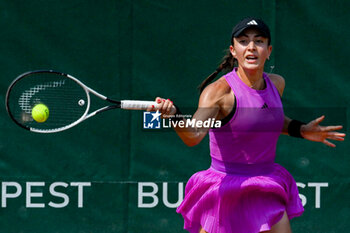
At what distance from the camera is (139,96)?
15.0 ft

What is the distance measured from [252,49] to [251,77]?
162 mm

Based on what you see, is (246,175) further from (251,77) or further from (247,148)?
(251,77)

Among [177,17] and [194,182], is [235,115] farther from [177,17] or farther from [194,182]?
[177,17]

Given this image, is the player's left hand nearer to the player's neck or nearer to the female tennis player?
the female tennis player

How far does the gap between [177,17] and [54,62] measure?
0.88 meters

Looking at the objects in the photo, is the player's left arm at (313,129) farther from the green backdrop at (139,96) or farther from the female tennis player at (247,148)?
the green backdrop at (139,96)

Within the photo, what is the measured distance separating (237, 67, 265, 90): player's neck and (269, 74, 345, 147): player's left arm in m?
0.20

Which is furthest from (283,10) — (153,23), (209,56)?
(153,23)

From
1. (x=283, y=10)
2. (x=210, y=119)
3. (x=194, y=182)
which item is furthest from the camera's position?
(x=283, y=10)

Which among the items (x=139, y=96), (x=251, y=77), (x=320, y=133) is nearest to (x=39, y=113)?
(x=139, y=96)

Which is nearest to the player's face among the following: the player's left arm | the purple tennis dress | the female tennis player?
the female tennis player

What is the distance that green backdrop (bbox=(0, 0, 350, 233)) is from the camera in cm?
454

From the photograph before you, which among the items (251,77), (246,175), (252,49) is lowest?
(246,175)

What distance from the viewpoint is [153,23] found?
4.55 metres
